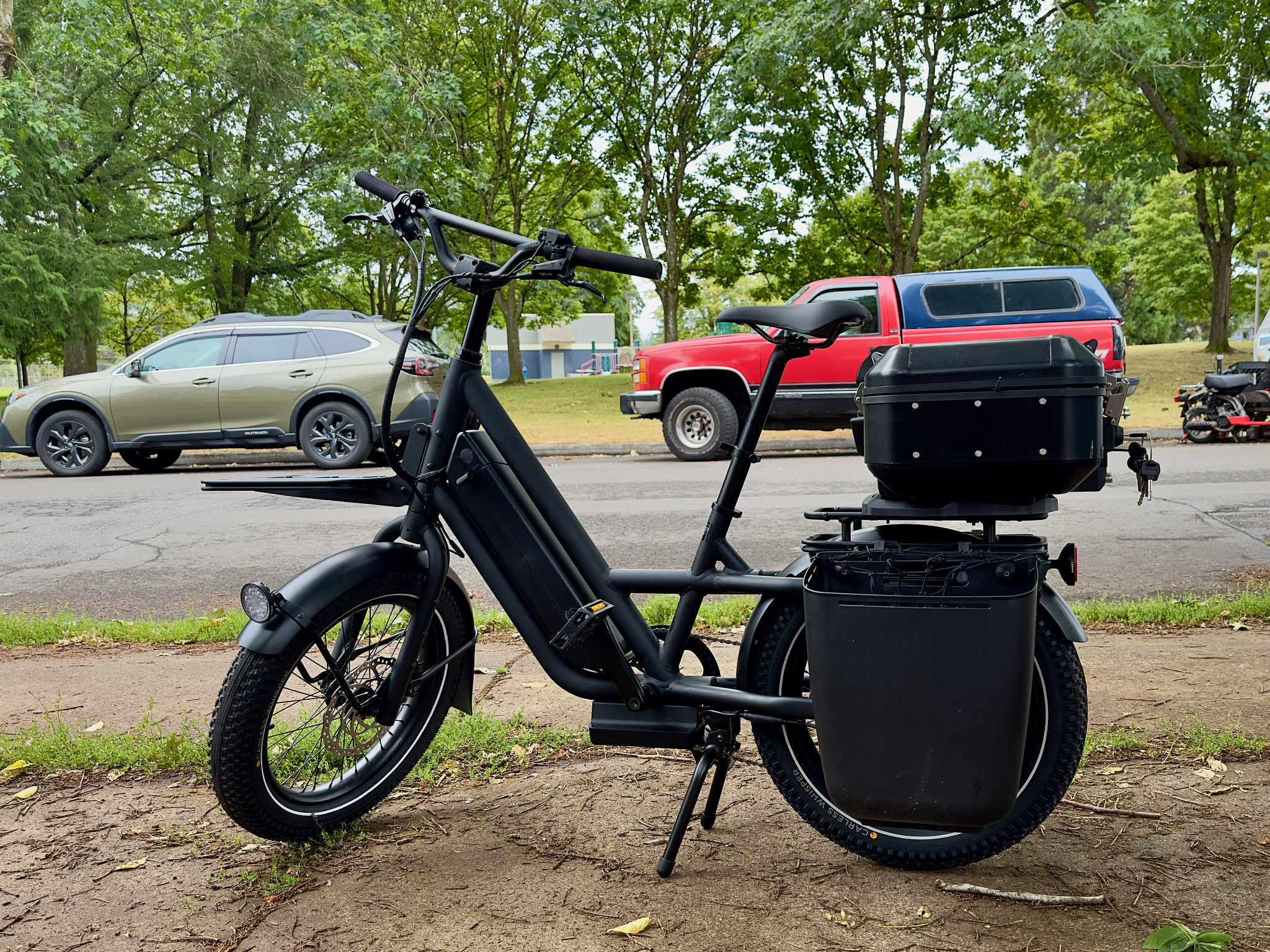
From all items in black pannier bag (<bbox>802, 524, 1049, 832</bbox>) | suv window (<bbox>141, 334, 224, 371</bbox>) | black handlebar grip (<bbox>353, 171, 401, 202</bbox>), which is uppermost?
suv window (<bbox>141, 334, 224, 371</bbox>)

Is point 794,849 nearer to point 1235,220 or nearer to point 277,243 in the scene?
point 277,243

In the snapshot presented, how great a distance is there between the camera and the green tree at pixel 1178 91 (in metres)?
14.9

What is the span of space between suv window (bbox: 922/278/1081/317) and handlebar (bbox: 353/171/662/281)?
1063 cm

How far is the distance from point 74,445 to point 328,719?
1204cm

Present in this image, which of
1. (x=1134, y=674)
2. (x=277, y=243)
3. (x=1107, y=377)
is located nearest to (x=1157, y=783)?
(x=1134, y=674)

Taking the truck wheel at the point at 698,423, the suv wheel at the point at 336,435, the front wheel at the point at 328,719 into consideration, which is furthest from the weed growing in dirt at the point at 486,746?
the suv wheel at the point at 336,435

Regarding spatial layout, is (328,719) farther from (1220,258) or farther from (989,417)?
(1220,258)

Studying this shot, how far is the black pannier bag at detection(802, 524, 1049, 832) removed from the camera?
7.07 feet

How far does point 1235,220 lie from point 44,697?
35384 mm

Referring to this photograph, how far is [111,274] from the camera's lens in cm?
2347

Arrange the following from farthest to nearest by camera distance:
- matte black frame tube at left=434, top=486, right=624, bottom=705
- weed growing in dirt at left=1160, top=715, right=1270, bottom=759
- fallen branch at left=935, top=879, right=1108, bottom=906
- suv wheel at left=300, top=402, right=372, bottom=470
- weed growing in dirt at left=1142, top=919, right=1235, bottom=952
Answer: suv wheel at left=300, top=402, right=372, bottom=470, weed growing in dirt at left=1160, top=715, right=1270, bottom=759, matte black frame tube at left=434, top=486, right=624, bottom=705, fallen branch at left=935, top=879, right=1108, bottom=906, weed growing in dirt at left=1142, top=919, right=1235, bottom=952

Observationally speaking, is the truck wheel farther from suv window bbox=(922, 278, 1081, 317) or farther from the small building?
the small building

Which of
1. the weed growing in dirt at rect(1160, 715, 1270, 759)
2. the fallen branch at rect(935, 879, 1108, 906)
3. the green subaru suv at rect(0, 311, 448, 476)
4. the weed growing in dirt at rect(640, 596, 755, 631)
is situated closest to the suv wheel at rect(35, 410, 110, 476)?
the green subaru suv at rect(0, 311, 448, 476)

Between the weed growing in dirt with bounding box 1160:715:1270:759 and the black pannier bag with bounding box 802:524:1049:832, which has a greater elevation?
the black pannier bag with bounding box 802:524:1049:832
